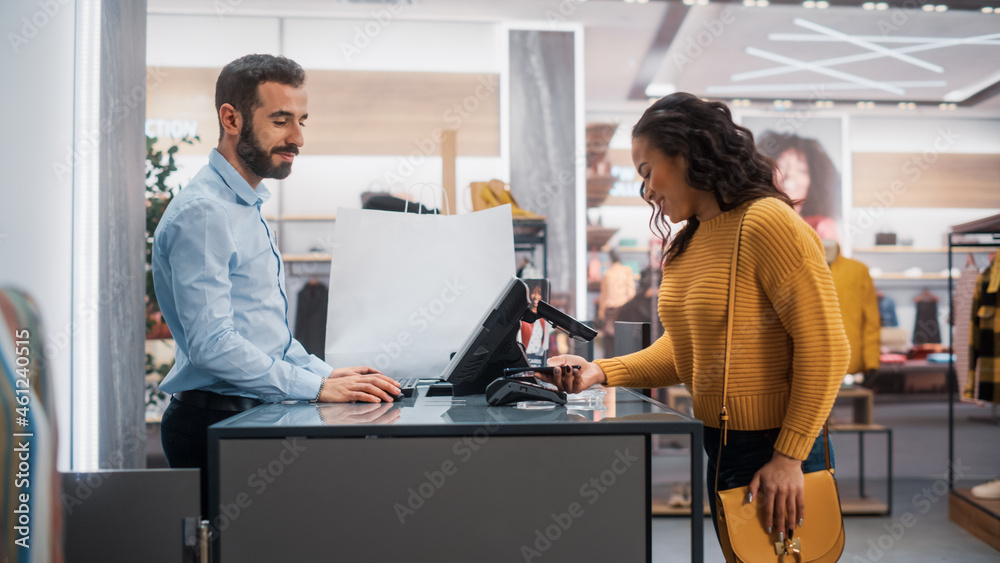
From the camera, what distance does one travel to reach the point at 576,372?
1.39m

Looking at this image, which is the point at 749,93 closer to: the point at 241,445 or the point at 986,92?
the point at 986,92

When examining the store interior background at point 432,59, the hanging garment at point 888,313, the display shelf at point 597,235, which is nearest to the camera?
the store interior background at point 432,59

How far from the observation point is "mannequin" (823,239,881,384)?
4297mm

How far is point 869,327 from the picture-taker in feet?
14.2

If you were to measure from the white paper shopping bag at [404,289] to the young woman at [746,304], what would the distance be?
0.36 meters

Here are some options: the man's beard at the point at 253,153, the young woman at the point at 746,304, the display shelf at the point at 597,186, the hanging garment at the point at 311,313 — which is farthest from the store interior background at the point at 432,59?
the young woman at the point at 746,304

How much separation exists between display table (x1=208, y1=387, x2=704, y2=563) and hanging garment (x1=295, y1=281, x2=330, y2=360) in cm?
400

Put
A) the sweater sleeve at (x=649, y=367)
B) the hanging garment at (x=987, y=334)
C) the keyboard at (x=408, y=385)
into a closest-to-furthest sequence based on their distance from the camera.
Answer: the keyboard at (x=408, y=385) < the sweater sleeve at (x=649, y=367) < the hanging garment at (x=987, y=334)

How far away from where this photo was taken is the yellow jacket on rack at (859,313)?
4297 mm

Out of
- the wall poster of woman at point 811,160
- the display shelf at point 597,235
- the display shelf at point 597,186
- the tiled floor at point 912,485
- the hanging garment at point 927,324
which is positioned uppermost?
the wall poster of woman at point 811,160

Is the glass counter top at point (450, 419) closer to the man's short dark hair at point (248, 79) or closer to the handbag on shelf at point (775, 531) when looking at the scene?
the handbag on shelf at point (775, 531)

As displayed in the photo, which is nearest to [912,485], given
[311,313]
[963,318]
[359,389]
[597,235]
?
[963,318]

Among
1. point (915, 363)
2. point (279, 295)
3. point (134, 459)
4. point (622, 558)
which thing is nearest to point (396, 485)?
point (622, 558)

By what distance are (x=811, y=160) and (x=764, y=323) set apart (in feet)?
19.7
